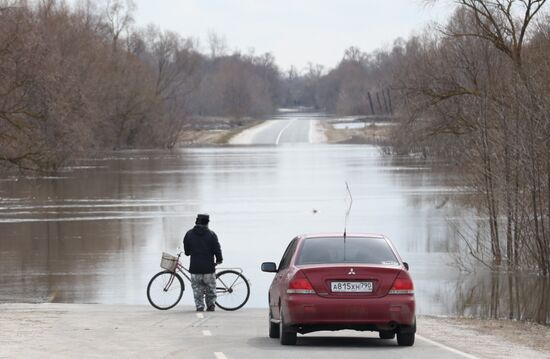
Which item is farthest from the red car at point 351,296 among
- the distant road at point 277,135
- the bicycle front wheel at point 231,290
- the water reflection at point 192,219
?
the distant road at point 277,135

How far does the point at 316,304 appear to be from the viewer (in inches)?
533

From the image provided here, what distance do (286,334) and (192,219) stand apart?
2984 centimetres

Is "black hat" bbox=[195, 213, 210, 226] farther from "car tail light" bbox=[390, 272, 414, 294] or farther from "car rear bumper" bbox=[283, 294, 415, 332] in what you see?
"car tail light" bbox=[390, 272, 414, 294]

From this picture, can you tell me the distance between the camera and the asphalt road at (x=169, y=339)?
518 inches

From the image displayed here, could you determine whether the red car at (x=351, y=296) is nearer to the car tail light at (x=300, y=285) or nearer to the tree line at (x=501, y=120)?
the car tail light at (x=300, y=285)

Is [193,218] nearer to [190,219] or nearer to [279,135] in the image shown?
[190,219]

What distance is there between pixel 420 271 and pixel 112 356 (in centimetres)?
1747

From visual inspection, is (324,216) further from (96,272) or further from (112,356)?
(112,356)

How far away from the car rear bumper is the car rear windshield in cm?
51

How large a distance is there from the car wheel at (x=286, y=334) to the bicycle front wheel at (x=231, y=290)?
5.80 metres

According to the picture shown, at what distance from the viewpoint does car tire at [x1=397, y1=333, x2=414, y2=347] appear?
13875 mm

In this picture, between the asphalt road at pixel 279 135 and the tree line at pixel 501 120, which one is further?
the asphalt road at pixel 279 135

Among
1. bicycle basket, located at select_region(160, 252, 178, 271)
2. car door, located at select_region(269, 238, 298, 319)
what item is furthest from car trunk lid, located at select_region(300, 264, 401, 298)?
bicycle basket, located at select_region(160, 252, 178, 271)

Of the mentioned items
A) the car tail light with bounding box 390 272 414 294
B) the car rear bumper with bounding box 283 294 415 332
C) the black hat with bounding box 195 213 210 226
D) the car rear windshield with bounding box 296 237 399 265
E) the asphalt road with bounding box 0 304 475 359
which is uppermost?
the black hat with bounding box 195 213 210 226
